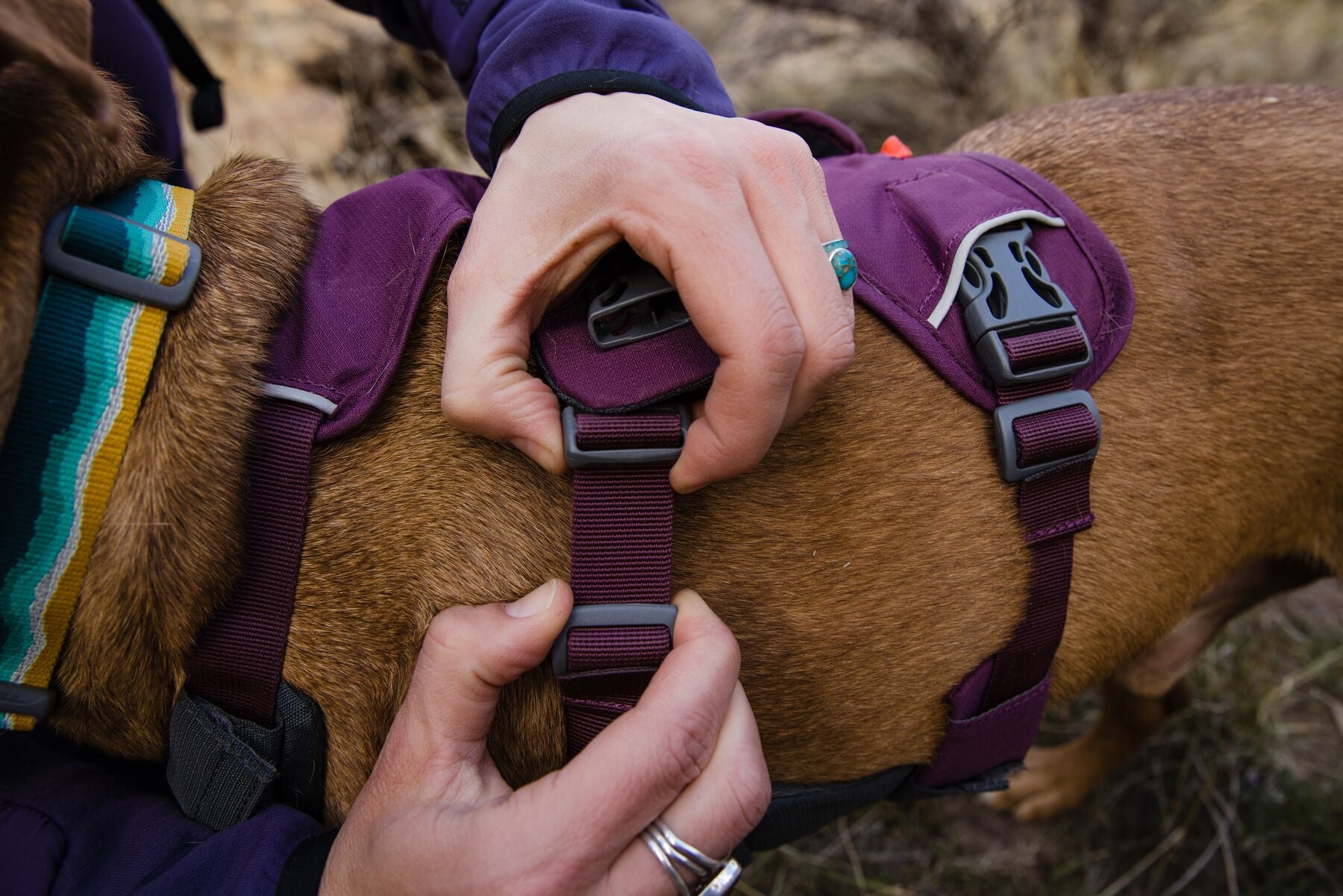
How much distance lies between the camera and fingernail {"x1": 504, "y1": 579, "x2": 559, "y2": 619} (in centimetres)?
112

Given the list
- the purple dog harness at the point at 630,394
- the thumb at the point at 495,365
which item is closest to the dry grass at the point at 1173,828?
the purple dog harness at the point at 630,394

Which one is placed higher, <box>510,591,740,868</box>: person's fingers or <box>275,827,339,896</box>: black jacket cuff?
<box>510,591,740,868</box>: person's fingers

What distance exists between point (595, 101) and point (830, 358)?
1.67 ft

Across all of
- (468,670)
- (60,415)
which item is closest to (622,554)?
(468,670)

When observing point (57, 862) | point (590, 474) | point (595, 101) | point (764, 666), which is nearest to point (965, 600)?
point (764, 666)

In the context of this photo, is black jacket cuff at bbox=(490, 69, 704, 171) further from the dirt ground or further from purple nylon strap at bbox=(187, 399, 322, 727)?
the dirt ground

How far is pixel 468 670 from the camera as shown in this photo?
1.10 meters

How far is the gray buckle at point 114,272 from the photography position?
100 cm

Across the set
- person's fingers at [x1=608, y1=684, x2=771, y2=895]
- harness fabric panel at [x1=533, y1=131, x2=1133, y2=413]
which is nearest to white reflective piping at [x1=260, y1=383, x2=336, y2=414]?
harness fabric panel at [x1=533, y1=131, x2=1133, y2=413]

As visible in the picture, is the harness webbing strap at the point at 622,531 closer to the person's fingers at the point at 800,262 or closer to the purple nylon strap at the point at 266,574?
the person's fingers at the point at 800,262

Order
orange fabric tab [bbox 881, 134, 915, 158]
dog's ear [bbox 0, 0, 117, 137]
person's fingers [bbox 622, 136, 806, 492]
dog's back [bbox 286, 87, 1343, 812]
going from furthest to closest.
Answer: orange fabric tab [bbox 881, 134, 915, 158]
dog's back [bbox 286, 87, 1343, 812]
person's fingers [bbox 622, 136, 806, 492]
dog's ear [bbox 0, 0, 117, 137]

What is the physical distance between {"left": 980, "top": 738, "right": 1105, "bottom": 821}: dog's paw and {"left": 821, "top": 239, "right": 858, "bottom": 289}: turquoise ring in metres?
2.11

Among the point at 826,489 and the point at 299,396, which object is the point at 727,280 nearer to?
the point at 826,489

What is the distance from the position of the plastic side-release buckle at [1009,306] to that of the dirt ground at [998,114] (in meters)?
1.34
